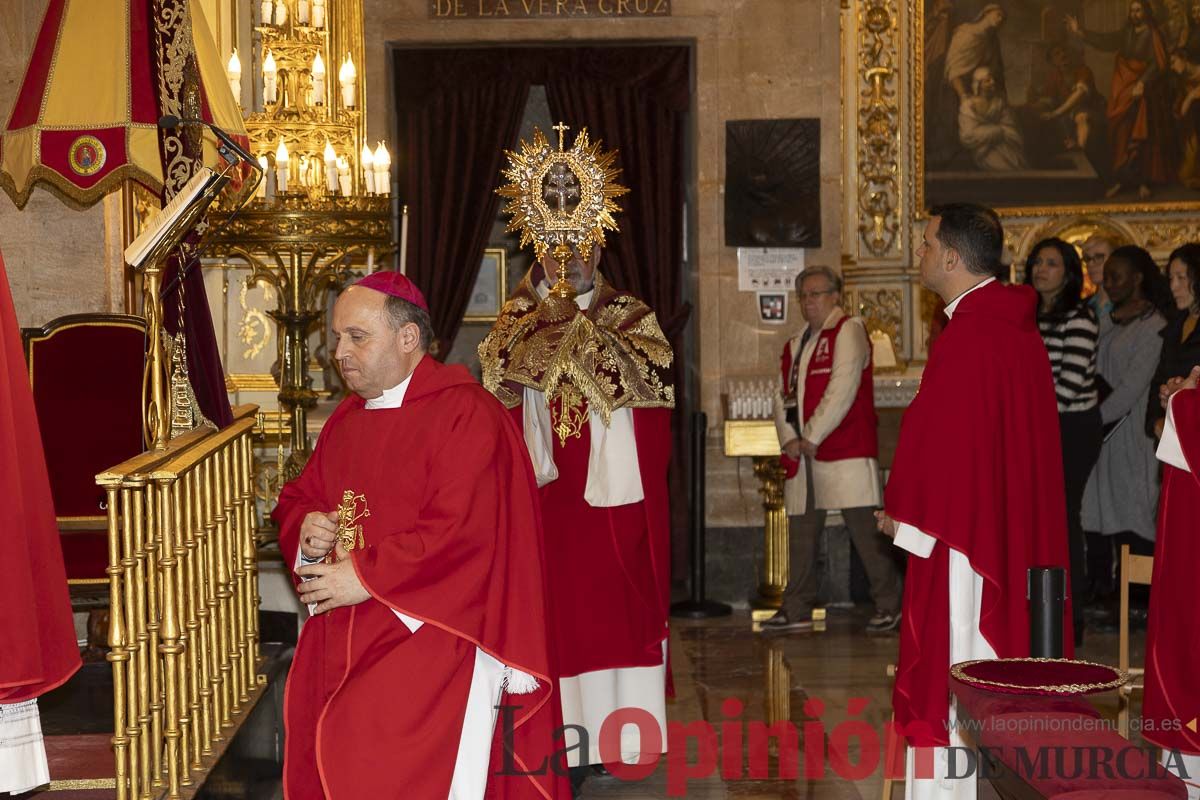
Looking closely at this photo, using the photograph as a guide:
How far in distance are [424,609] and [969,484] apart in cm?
181

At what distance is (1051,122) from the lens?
969cm

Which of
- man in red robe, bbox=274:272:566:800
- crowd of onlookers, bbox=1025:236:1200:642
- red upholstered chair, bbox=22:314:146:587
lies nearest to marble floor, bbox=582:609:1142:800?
crowd of onlookers, bbox=1025:236:1200:642

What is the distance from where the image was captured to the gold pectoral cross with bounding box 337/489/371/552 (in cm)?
372

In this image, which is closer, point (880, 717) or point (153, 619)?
point (153, 619)

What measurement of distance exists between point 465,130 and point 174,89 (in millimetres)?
4359

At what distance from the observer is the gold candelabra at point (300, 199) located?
7145mm

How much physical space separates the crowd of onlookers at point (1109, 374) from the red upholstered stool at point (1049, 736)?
10.9 ft

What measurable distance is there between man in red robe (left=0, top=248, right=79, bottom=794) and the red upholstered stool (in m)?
2.12

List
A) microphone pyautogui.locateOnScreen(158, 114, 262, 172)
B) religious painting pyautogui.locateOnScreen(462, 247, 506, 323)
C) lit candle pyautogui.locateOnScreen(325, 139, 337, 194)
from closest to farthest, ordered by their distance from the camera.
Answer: microphone pyautogui.locateOnScreen(158, 114, 262, 172) < lit candle pyautogui.locateOnScreen(325, 139, 337, 194) < religious painting pyautogui.locateOnScreen(462, 247, 506, 323)

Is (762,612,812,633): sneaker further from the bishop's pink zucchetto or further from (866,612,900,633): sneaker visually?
the bishop's pink zucchetto

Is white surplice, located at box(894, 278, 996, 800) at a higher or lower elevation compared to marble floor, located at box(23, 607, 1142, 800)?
higher

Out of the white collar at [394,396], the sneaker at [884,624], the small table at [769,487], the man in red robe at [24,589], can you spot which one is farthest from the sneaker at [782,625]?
the man in red robe at [24,589]

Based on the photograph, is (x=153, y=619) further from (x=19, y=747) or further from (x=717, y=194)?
(x=717, y=194)

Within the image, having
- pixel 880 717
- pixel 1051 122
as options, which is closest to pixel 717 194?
pixel 1051 122
